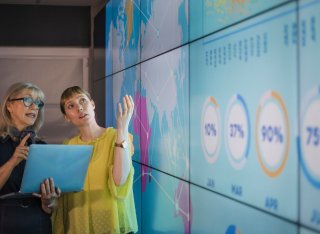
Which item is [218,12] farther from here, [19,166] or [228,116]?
[19,166]

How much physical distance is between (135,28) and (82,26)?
7.56 feet

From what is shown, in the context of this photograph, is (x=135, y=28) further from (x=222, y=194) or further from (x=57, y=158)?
(x=222, y=194)

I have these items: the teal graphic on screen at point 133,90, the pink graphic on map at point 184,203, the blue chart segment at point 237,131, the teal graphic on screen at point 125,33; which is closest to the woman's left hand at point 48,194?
the pink graphic on map at point 184,203

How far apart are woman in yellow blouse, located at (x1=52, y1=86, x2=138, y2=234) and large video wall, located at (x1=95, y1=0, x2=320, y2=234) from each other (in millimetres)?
296

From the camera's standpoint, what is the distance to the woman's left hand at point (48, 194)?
2602mm

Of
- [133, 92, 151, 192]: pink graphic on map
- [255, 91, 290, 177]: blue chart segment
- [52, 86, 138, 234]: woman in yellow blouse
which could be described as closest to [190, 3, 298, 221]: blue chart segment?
[255, 91, 290, 177]: blue chart segment

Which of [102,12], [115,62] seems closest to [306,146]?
[115,62]

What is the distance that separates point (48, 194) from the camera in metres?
2.60

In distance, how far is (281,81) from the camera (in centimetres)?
180

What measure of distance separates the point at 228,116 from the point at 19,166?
1.10 m

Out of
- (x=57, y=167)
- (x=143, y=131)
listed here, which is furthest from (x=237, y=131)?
(x=143, y=131)

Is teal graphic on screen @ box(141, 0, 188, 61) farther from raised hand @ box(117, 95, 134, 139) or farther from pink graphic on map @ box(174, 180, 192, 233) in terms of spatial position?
pink graphic on map @ box(174, 180, 192, 233)

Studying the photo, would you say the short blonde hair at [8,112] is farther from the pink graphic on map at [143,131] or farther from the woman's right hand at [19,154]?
the pink graphic on map at [143,131]

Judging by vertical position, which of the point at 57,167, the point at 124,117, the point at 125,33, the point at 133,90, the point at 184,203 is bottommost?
the point at 184,203
